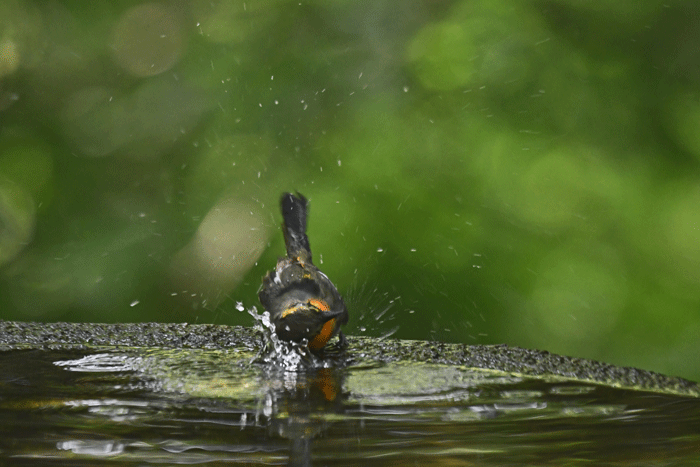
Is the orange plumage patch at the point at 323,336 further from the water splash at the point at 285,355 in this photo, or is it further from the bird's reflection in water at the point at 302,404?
the bird's reflection in water at the point at 302,404

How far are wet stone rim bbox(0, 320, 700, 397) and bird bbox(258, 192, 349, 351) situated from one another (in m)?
0.15

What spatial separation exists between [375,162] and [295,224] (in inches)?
79.1

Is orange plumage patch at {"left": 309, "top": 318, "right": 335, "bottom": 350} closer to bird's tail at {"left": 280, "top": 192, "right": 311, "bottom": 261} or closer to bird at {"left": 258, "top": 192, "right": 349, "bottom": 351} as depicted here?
bird at {"left": 258, "top": 192, "right": 349, "bottom": 351}

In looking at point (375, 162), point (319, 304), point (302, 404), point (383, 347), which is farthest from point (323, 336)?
point (375, 162)

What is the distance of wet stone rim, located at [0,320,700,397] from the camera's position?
2.81m

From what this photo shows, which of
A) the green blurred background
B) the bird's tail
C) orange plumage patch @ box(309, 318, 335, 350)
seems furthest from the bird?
the green blurred background

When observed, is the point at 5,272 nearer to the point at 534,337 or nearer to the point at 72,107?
the point at 72,107

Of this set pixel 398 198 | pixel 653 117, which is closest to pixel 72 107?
pixel 398 198

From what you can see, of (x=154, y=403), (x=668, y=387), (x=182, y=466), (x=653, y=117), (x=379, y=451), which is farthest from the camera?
(x=653, y=117)

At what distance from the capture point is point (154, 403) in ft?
7.22

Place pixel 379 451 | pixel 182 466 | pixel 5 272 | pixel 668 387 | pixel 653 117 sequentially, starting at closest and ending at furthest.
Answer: pixel 182 466
pixel 379 451
pixel 668 387
pixel 653 117
pixel 5 272

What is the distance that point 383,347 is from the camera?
3.26 m

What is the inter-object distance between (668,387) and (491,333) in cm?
302

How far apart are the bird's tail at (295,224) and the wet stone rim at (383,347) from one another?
23.4 inches
